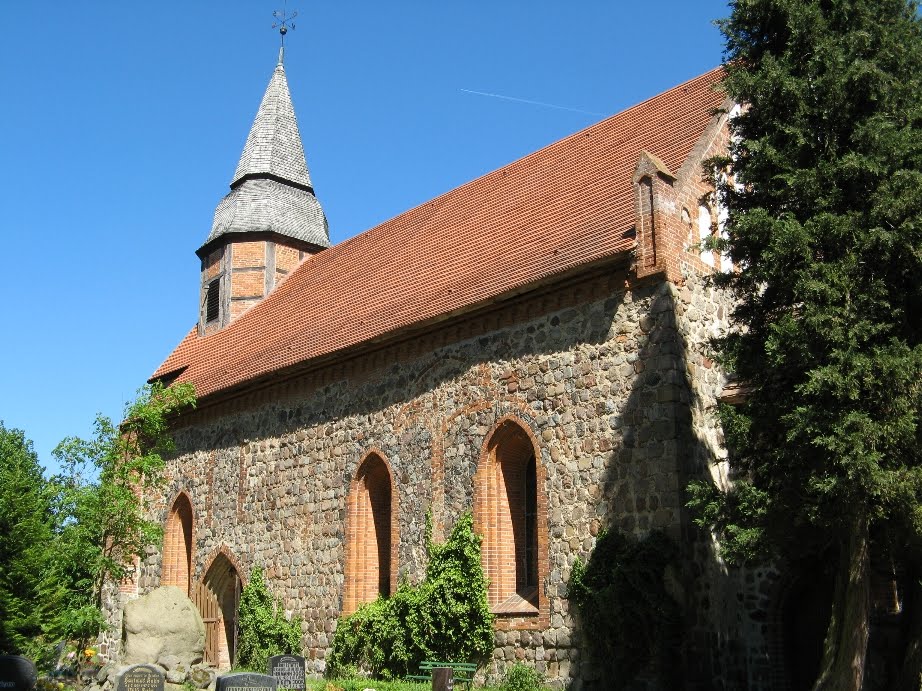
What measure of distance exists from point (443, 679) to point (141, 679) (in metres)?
4.38

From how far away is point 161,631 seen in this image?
57.8 ft

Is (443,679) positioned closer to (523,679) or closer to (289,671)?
(523,679)

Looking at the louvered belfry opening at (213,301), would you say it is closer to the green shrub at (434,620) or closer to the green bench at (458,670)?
the green shrub at (434,620)

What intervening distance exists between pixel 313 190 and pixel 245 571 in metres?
12.8

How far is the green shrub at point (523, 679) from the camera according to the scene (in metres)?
14.0

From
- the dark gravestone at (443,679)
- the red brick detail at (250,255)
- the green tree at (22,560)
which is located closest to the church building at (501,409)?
the dark gravestone at (443,679)

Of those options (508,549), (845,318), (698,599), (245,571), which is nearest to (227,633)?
(245,571)

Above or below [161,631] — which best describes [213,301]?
above

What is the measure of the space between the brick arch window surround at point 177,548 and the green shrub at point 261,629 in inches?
158

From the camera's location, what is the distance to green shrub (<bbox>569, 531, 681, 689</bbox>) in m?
12.9

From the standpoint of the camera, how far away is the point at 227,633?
72.0 ft

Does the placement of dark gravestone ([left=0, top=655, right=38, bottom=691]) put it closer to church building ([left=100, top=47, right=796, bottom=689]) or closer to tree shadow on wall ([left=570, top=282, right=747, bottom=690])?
church building ([left=100, top=47, right=796, bottom=689])

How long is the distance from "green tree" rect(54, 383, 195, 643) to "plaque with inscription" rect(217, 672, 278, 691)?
829 centimetres

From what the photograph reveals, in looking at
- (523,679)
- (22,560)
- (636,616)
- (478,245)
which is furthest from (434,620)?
(22,560)
